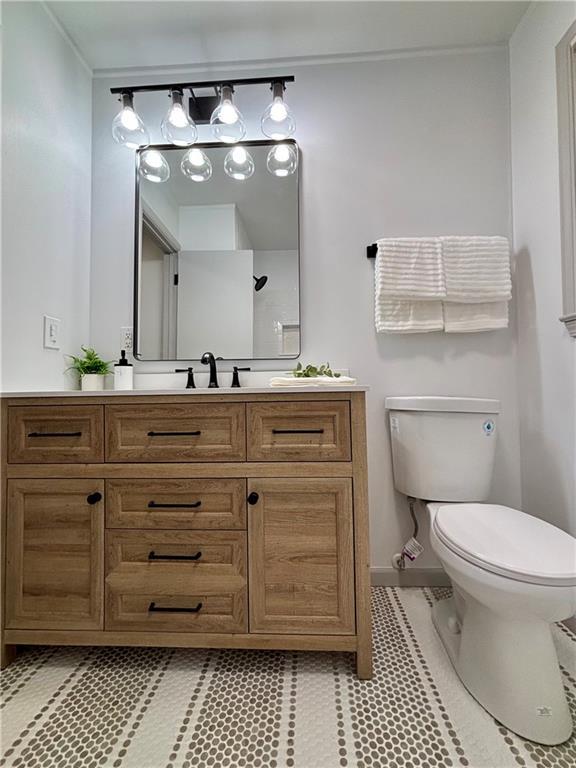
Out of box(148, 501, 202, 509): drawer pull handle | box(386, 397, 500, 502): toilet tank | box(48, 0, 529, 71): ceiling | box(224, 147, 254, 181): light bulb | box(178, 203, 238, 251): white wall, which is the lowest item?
box(148, 501, 202, 509): drawer pull handle

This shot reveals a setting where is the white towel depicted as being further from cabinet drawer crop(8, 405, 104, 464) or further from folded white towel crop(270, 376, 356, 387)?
cabinet drawer crop(8, 405, 104, 464)

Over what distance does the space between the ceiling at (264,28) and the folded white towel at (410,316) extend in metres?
1.15

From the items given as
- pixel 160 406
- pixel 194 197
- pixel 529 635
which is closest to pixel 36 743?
pixel 160 406

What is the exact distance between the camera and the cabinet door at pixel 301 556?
3.38 ft

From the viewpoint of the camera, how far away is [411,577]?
153 cm

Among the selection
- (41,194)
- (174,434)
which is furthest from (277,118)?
(174,434)

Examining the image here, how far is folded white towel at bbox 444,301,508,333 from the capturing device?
148 centimetres

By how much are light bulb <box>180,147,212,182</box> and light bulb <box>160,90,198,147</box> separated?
51 mm

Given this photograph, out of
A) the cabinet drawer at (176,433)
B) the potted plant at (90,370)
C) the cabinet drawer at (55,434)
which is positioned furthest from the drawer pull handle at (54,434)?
the potted plant at (90,370)

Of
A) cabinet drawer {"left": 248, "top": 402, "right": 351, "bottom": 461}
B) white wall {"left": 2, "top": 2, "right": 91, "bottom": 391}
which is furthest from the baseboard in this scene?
white wall {"left": 2, "top": 2, "right": 91, "bottom": 391}

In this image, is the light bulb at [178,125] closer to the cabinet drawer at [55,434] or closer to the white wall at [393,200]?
the white wall at [393,200]

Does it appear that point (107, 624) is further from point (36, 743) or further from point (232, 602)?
point (232, 602)

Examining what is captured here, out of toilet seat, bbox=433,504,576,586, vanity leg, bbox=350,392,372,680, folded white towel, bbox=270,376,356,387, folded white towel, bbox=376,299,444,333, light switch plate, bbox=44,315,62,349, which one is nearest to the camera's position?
→ toilet seat, bbox=433,504,576,586

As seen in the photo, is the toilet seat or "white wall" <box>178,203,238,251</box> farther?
"white wall" <box>178,203,238,251</box>
